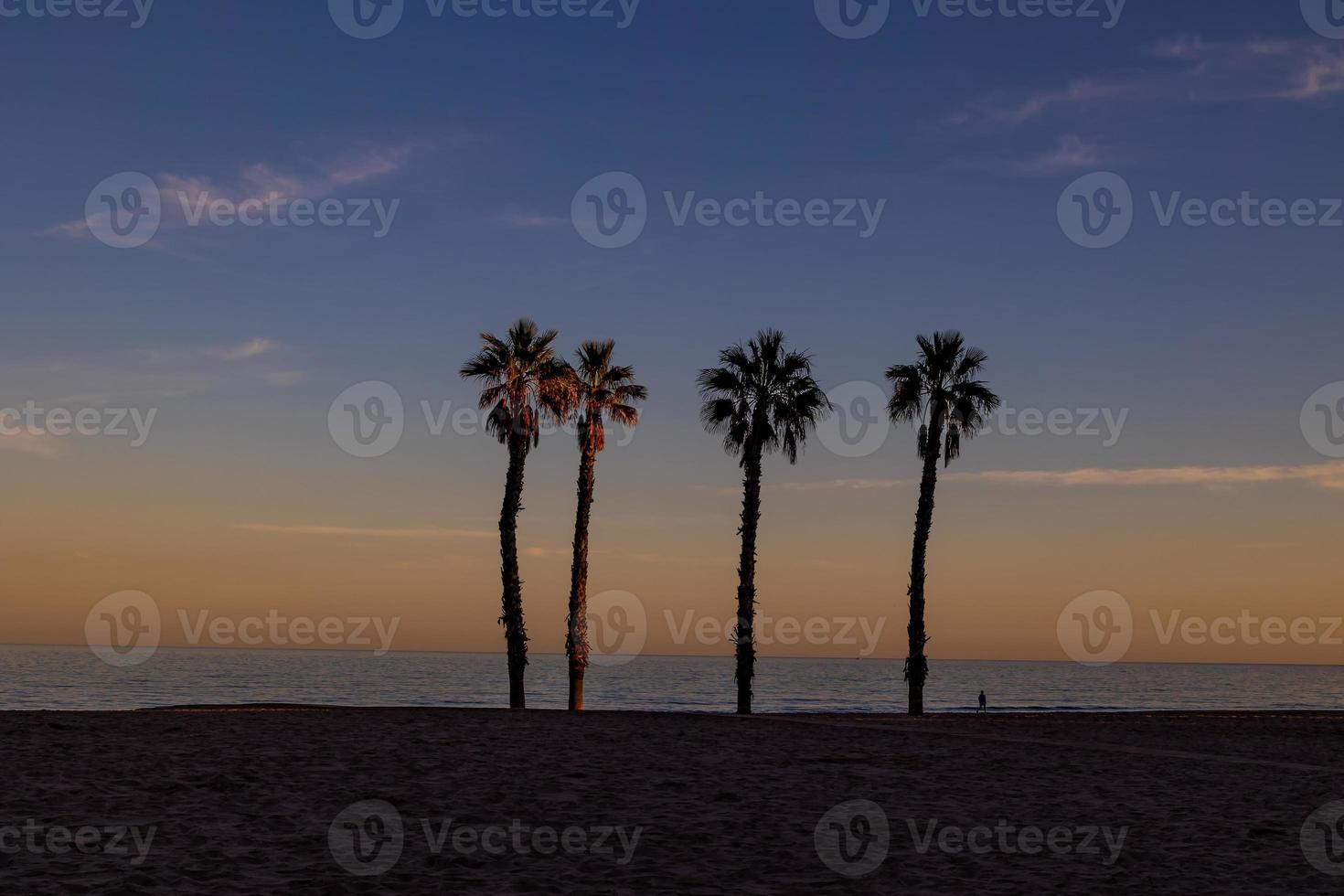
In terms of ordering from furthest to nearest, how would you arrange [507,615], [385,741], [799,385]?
1. [799,385]
2. [507,615]
3. [385,741]

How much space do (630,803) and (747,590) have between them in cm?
2677

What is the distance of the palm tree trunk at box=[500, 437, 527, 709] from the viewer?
4112 centimetres

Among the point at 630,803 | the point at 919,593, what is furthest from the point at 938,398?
the point at 630,803

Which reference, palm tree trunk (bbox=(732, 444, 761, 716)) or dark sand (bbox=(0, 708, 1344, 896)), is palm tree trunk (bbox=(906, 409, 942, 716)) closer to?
palm tree trunk (bbox=(732, 444, 761, 716))

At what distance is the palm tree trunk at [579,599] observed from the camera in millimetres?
42250

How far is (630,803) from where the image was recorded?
15.7 metres

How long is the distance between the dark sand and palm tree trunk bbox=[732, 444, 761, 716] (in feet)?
46.0

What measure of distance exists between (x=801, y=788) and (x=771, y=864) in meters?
5.89

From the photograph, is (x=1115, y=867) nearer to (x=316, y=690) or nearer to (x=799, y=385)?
(x=799, y=385)

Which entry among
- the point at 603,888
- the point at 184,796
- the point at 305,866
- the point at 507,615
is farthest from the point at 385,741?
the point at 507,615

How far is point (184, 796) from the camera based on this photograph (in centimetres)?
1491

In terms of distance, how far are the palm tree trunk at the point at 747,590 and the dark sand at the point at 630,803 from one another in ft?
46.0

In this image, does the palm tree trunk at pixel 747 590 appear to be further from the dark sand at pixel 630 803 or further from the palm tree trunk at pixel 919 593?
the dark sand at pixel 630 803

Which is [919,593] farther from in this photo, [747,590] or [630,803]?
[630,803]
